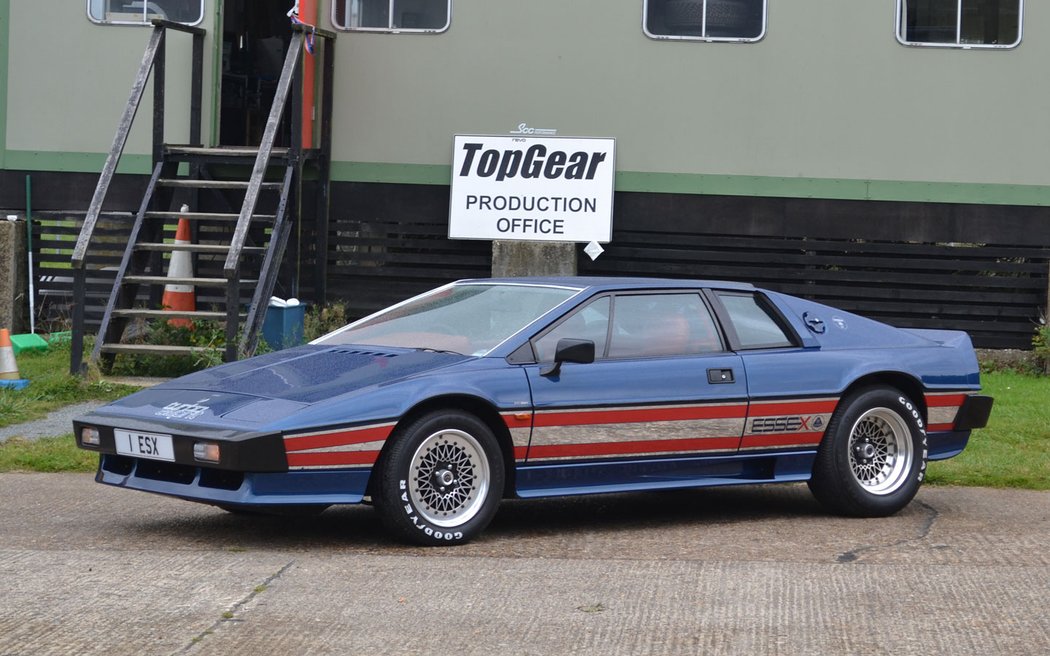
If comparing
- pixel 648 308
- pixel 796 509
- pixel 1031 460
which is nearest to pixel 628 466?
pixel 648 308

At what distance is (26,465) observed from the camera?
891 centimetres

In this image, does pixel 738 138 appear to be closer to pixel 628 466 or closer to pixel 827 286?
pixel 827 286

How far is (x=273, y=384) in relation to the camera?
6.80 meters

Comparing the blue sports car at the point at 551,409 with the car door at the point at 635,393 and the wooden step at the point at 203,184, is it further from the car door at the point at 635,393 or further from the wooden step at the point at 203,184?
the wooden step at the point at 203,184

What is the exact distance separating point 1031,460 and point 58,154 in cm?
940

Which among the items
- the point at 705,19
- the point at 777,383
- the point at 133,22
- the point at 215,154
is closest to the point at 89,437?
the point at 777,383

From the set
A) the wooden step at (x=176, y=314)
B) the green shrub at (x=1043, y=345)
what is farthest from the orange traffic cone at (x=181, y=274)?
the green shrub at (x=1043, y=345)

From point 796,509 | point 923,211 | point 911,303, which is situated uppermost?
point 923,211

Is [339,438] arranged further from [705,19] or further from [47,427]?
[705,19]

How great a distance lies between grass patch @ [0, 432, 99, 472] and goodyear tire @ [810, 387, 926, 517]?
167 inches

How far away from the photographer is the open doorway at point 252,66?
51.0 ft

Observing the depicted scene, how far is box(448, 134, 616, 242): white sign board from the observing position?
13.9 m

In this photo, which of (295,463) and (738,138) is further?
(738,138)

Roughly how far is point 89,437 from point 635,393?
8.40 ft
